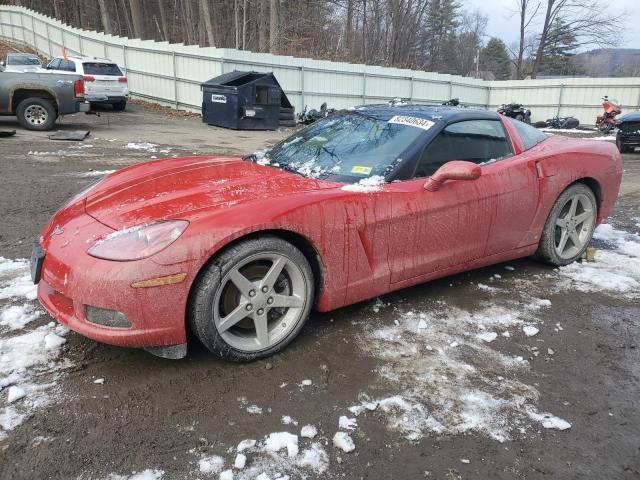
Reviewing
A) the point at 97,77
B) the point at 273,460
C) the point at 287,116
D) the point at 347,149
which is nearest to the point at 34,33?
the point at 97,77

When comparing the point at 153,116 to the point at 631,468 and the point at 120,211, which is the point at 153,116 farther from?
the point at 631,468

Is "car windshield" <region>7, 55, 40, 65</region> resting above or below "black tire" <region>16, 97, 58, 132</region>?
above

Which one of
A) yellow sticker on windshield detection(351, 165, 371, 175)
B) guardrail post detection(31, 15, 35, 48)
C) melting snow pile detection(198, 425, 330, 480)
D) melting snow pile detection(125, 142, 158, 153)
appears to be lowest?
melting snow pile detection(198, 425, 330, 480)

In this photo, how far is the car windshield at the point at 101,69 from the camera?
16.5 m

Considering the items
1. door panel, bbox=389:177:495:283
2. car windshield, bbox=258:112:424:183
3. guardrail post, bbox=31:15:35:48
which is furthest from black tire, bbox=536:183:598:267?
guardrail post, bbox=31:15:35:48

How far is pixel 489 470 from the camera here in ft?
6.86

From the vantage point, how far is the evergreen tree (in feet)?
226

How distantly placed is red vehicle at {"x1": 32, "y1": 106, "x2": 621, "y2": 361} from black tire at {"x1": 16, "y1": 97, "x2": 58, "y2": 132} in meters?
9.95

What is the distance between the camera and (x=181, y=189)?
117 inches

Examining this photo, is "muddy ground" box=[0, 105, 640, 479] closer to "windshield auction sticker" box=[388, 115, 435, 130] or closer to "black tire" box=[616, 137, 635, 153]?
"windshield auction sticker" box=[388, 115, 435, 130]

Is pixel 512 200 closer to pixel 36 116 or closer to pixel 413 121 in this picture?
pixel 413 121

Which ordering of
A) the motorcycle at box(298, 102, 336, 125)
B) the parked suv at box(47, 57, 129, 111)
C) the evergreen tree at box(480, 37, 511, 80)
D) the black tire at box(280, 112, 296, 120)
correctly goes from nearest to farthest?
the parked suv at box(47, 57, 129, 111)
the motorcycle at box(298, 102, 336, 125)
the black tire at box(280, 112, 296, 120)
the evergreen tree at box(480, 37, 511, 80)

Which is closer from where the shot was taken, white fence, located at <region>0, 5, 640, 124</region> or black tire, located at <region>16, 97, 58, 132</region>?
black tire, located at <region>16, 97, 58, 132</region>

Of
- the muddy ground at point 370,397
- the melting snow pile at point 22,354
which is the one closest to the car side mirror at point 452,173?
the muddy ground at point 370,397
